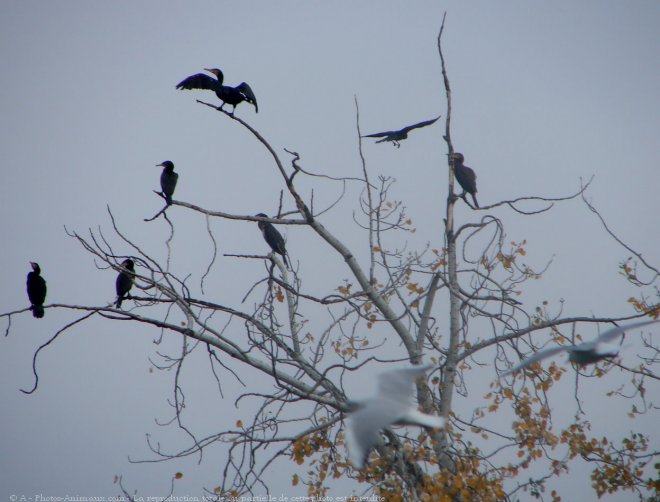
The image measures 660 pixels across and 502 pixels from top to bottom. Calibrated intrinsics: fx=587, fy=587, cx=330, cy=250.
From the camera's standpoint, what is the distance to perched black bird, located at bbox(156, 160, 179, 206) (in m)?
5.37

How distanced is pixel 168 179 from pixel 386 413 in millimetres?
4088

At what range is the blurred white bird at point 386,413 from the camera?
176 cm

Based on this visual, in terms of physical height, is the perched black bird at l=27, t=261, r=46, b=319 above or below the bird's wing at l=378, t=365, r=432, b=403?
above

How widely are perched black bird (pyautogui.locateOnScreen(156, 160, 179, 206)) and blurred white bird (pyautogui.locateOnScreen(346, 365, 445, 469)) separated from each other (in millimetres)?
3645

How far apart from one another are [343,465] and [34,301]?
368 centimetres

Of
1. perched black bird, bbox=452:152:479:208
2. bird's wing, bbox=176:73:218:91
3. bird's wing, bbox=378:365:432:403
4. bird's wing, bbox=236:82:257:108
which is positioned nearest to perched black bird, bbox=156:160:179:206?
bird's wing, bbox=176:73:218:91

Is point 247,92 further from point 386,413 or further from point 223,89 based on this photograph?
point 386,413

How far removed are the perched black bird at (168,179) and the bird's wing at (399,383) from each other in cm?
362

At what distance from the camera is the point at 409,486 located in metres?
3.04

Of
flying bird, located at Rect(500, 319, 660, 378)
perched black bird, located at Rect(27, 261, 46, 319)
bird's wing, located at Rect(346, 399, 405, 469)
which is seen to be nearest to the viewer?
bird's wing, located at Rect(346, 399, 405, 469)

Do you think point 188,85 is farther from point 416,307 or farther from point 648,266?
point 648,266

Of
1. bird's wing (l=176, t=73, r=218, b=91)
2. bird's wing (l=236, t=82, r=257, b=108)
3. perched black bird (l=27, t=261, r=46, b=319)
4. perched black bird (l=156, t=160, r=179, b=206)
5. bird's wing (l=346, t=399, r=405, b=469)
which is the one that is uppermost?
perched black bird (l=156, t=160, r=179, b=206)

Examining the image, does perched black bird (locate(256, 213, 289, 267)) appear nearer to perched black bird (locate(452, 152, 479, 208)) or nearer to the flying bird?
perched black bird (locate(452, 152, 479, 208))

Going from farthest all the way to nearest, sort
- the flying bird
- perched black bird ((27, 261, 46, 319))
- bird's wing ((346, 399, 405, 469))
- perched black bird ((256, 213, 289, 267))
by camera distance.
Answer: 1. perched black bird ((27, 261, 46, 319))
2. perched black bird ((256, 213, 289, 267))
3. the flying bird
4. bird's wing ((346, 399, 405, 469))
